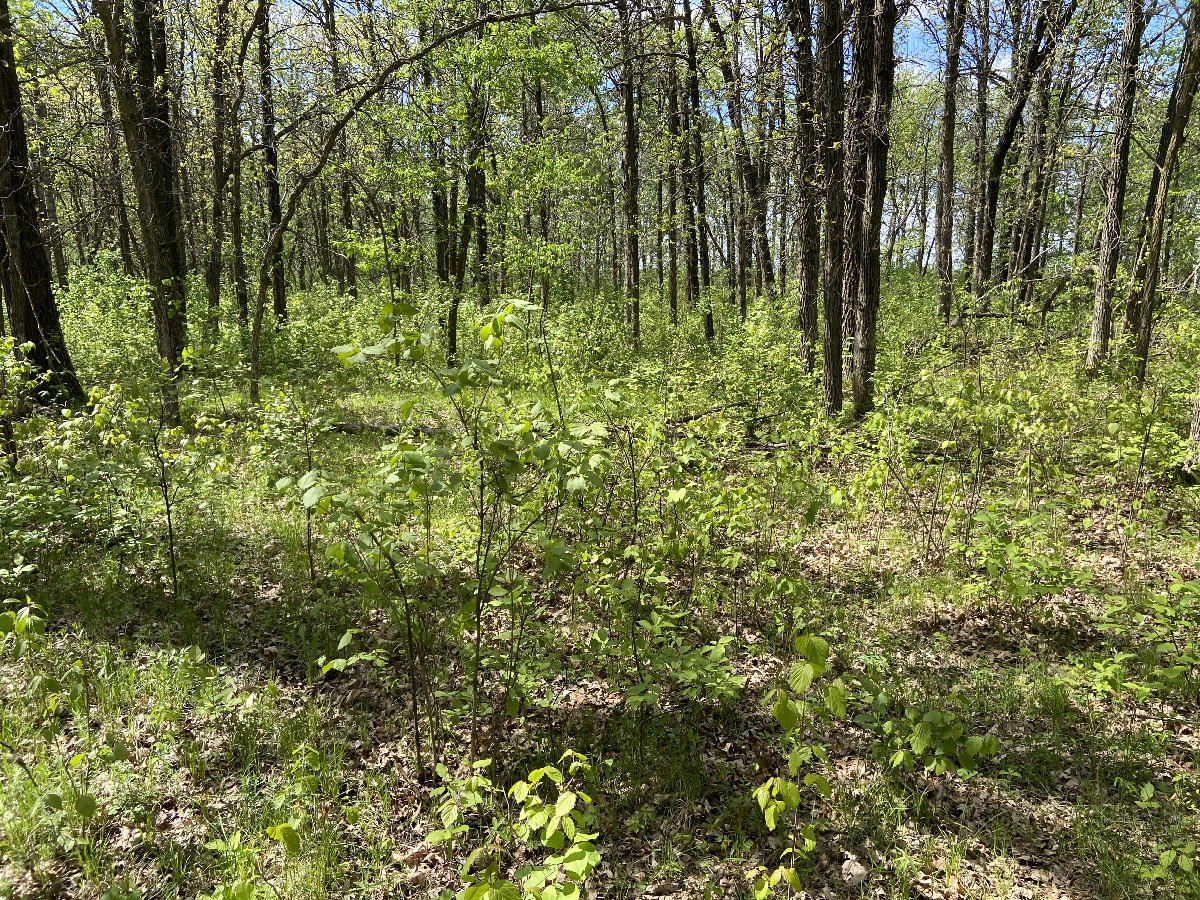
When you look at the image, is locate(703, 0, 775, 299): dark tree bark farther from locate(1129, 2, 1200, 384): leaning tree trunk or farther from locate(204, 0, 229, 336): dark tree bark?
locate(204, 0, 229, 336): dark tree bark

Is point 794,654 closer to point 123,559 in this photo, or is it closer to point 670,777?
point 670,777

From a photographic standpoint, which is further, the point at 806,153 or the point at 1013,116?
the point at 1013,116

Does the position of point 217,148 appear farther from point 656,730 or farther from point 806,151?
point 656,730

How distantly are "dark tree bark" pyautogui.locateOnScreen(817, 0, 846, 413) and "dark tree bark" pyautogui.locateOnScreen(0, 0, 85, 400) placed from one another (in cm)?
898

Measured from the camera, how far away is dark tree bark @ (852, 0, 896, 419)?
753 centimetres

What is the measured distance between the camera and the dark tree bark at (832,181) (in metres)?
7.35

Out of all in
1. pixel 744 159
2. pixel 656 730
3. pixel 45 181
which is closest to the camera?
pixel 656 730

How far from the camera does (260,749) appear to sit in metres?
3.45

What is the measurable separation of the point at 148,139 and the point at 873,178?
30.1 ft

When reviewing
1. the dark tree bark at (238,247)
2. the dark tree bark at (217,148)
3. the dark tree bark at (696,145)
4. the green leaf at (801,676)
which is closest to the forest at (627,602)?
the green leaf at (801,676)

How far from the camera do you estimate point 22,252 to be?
26.5ft

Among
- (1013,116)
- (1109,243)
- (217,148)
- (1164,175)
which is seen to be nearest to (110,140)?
(217,148)

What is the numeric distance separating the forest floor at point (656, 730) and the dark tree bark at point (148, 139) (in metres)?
2.43

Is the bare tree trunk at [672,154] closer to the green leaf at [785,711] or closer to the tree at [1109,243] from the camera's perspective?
the tree at [1109,243]
